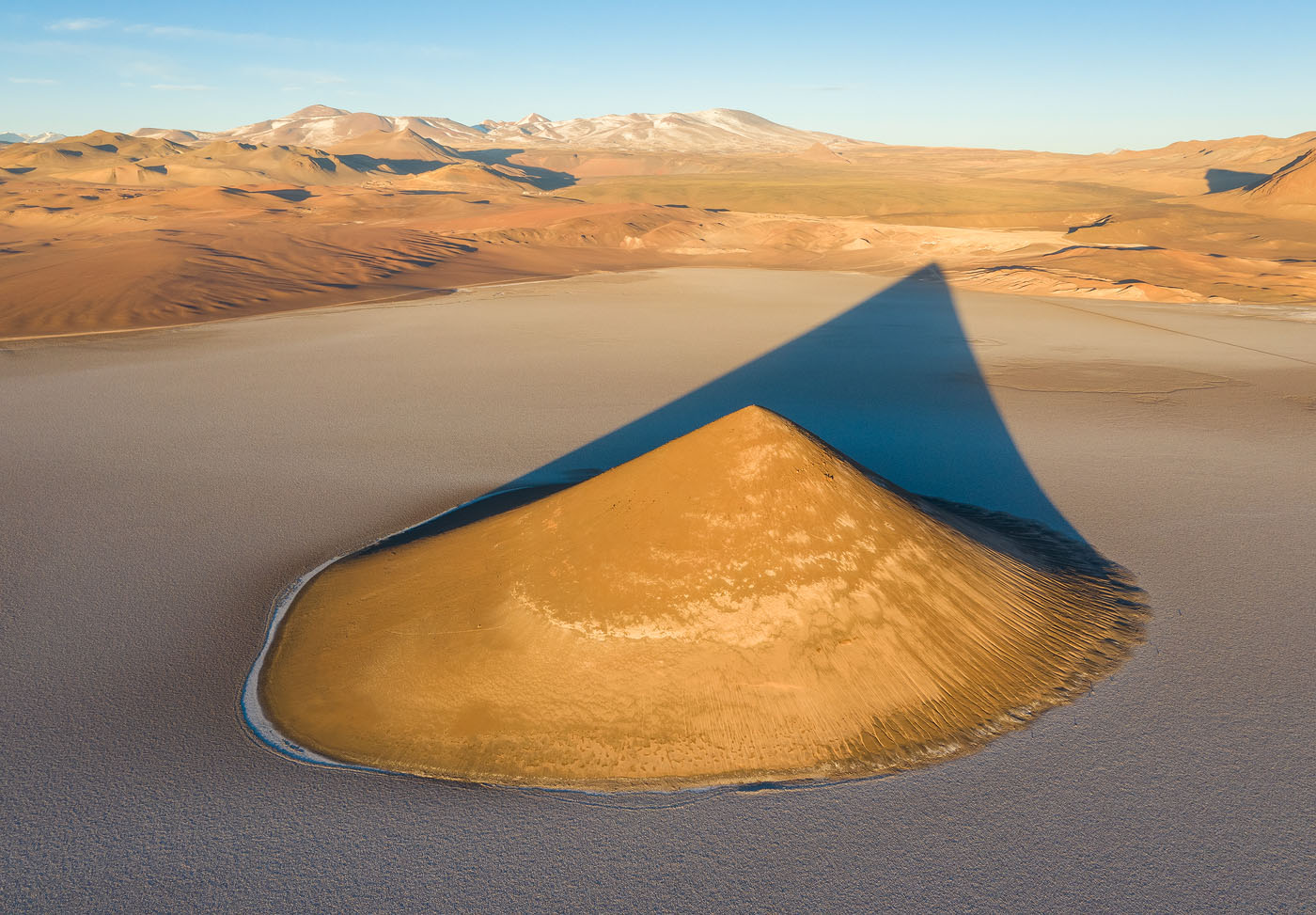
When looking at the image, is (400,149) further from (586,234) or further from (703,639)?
(703,639)

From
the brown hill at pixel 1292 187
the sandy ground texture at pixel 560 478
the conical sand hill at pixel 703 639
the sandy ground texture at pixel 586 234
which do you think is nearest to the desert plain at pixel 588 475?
the sandy ground texture at pixel 560 478

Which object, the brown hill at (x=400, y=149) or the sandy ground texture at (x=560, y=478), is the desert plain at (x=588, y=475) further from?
the brown hill at (x=400, y=149)

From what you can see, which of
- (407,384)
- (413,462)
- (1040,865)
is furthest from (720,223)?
(1040,865)

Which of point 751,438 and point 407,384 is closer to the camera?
point 751,438

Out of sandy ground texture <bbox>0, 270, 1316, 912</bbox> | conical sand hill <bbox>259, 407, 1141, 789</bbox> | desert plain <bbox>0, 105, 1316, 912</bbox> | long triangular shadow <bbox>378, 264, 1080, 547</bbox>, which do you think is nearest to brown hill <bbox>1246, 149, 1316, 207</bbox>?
desert plain <bbox>0, 105, 1316, 912</bbox>

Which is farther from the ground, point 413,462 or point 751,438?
point 751,438

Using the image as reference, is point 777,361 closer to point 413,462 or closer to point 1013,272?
point 413,462
